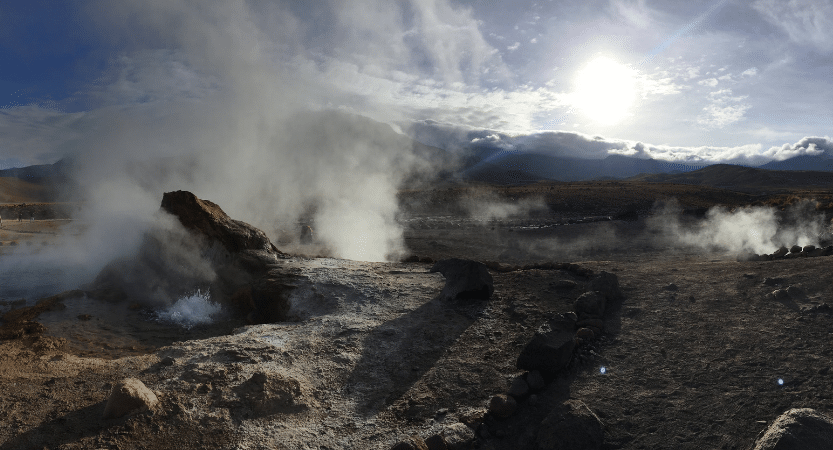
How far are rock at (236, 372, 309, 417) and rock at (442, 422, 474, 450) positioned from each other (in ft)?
4.38

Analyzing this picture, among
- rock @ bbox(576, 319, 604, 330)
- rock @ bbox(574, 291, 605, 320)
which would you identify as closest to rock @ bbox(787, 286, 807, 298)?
rock @ bbox(574, 291, 605, 320)

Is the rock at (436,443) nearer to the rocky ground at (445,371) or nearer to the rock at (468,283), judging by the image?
the rocky ground at (445,371)

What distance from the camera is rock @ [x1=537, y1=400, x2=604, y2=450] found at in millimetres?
3455

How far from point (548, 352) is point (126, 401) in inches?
152

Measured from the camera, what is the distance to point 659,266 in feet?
25.9

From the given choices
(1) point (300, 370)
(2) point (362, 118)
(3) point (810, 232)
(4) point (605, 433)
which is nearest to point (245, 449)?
(1) point (300, 370)

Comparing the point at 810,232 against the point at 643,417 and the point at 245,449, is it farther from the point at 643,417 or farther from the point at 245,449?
the point at 245,449

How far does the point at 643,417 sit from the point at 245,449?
10.9 feet

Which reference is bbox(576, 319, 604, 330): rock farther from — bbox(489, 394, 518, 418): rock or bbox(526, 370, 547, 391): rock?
bbox(489, 394, 518, 418): rock

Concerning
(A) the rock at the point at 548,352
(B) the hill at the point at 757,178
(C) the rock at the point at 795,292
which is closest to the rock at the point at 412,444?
(A) the rock at the point at 548,352

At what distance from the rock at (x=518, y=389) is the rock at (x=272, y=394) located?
1.98m

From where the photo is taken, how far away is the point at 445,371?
4.79m

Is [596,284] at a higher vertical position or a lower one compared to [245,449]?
higher

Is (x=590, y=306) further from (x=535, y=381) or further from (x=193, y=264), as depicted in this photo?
(x=193, y=264)
